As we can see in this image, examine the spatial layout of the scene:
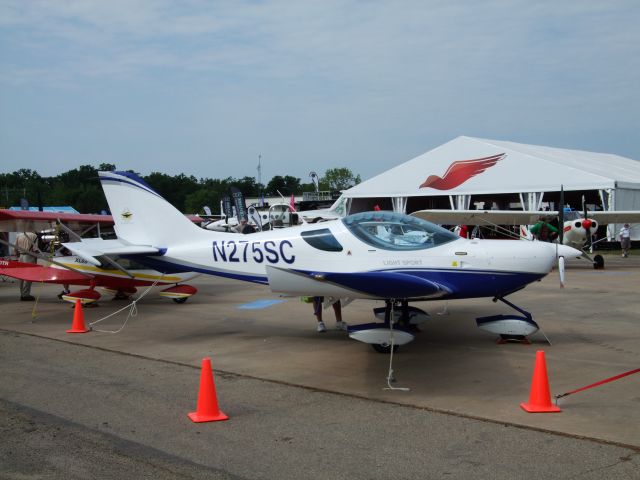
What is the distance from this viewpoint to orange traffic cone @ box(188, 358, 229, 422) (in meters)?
5.76

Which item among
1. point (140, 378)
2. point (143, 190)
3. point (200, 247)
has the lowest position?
point (140, 378)

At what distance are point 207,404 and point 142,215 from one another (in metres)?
6.57

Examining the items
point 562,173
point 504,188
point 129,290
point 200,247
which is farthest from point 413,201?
point 200,247

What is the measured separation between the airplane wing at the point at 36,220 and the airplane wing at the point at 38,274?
3.36 feet

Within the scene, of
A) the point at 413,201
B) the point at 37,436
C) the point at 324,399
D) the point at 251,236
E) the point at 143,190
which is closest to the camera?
the point at 37,436

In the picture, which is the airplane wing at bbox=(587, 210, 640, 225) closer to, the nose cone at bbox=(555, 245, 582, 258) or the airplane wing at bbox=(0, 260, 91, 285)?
the nose cone at bbox=(555, 245, 582, 258)

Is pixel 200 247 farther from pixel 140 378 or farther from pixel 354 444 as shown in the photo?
pixel 354 444

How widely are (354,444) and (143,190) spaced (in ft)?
26.6

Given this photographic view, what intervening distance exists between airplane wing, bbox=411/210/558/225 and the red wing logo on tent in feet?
36.9

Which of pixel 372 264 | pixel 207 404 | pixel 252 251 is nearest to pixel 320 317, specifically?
pixel 252 251

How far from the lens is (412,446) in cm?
496

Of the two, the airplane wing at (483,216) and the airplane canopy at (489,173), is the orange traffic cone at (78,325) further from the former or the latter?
the airplane canopy at (489,173)

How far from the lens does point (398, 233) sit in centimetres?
863

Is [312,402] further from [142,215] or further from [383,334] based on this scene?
[142,215]
